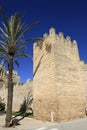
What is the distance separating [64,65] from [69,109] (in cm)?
395

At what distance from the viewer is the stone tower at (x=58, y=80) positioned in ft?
40.7

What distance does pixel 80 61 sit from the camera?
639 inches

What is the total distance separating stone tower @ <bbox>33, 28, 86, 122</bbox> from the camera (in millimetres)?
12398

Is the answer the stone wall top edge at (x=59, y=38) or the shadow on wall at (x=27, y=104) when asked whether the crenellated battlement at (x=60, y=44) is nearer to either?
the stone wall top edge at (x=59, y=38)

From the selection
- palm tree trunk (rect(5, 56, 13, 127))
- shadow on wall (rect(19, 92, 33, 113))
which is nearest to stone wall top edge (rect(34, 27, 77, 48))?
palm tree trunk (rect(5, 56, 13, 127))

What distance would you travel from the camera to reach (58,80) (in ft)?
41.4

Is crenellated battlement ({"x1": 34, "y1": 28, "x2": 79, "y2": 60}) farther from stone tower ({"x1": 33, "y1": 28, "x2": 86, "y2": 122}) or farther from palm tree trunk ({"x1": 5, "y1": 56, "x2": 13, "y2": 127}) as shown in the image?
palm tree trunk ({"x1": 5, "y1": 56, "x2": 13, "y2": 127})

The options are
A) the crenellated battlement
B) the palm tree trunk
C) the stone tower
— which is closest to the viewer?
the palm tree trunk

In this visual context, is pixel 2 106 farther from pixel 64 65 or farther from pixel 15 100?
pixel 64 65

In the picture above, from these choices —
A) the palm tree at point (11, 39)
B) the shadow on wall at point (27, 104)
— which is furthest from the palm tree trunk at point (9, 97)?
the shadow on wall at point (27, 104)

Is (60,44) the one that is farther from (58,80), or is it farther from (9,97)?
(9,97)

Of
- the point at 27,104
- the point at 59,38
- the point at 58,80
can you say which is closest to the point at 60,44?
the point at 59,38

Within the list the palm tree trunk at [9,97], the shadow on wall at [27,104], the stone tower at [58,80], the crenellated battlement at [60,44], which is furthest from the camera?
the shadow on wall at [27,104]

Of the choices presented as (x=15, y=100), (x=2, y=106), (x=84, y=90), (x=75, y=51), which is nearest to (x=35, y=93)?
(x=84, y=90)
